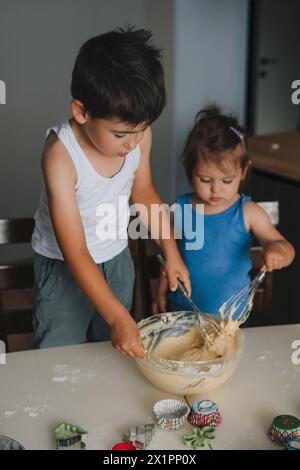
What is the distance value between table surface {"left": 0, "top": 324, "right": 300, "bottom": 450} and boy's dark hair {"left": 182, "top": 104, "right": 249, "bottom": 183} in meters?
0.52

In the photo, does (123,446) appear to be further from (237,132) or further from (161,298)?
(237,132)

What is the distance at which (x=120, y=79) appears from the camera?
3.48 feet

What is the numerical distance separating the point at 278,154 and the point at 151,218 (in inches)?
50.3

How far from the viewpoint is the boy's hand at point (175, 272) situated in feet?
4.36

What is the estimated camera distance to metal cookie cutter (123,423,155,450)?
2.85ft

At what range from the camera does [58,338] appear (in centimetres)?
142

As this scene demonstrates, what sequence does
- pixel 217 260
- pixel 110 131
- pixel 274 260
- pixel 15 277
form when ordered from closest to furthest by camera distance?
pixel 110 131, pixel 274 260, pixel 15 277, pixel 217 260

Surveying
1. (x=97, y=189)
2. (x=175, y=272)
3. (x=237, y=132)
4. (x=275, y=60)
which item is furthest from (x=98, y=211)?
(x=275, y=60)

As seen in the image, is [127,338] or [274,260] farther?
[274,260]

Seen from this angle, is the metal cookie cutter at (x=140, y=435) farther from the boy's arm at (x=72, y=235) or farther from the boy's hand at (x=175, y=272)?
the boy's hand at (x=175, y=272)

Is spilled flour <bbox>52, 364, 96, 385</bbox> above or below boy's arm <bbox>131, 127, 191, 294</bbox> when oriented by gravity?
below

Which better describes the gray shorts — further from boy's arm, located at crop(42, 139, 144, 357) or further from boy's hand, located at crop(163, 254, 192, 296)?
boy's arm, located at crop(42, 139, 144, 357)

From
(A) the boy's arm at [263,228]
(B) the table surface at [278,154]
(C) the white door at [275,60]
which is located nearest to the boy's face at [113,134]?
(A) the boy's arm at [263,228]

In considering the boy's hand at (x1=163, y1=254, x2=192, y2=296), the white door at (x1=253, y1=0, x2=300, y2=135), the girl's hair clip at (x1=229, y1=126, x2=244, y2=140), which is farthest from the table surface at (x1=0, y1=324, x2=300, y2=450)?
the white door at (x1=253, y1=0, x2=300, y2=135)
